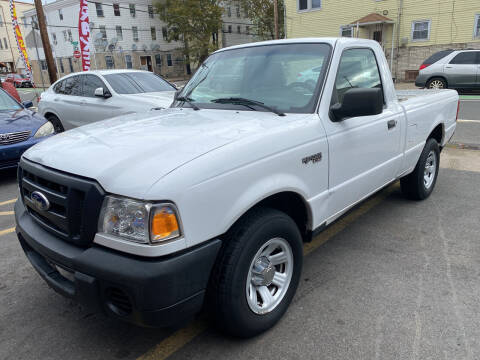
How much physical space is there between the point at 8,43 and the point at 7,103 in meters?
58.9

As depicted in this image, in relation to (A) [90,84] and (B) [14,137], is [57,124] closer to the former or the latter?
(A) [90,84]

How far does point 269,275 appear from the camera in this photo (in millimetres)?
2498

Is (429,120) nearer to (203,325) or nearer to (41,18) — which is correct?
(203,325)

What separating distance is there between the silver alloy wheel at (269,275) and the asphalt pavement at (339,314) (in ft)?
0.69

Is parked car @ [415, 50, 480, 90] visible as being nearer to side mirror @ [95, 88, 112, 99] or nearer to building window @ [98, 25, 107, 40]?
side mirror @ [95, 88, 112, 99]

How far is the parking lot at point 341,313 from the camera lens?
7.89ft

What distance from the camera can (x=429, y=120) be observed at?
4.41 meters

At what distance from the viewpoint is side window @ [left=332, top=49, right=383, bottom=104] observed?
310cm

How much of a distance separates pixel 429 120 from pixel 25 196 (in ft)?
13.3

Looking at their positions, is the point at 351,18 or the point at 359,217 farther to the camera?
the point at 351,18

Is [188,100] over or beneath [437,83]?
over

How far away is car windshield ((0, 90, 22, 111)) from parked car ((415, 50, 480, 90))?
14.2 metres

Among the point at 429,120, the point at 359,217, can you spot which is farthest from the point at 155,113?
the point at 429,120

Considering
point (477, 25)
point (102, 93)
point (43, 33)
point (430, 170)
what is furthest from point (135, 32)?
point (430, 170)
